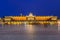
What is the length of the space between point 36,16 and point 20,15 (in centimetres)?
397

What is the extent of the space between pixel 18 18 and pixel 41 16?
565 centimetres

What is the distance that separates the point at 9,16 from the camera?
46.1 metres

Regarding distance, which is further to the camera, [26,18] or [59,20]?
[26,18]

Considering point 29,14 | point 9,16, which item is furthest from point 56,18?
point 9,16

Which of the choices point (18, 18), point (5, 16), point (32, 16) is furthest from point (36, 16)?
point (5, 16)

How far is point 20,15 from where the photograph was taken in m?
48.1

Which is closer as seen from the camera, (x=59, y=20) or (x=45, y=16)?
(x=59, y=20)

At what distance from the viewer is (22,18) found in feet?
155

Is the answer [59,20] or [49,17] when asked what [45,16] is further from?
[59,20]

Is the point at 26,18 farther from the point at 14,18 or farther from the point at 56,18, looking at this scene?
the point at 56,18

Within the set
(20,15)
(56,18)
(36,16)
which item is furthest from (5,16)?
(56,18)

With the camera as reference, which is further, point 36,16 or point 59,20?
point 36,16

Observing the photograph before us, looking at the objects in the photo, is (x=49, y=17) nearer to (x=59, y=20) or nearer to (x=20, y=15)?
(x=59, y=20)

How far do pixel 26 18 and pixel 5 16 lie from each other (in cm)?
494
